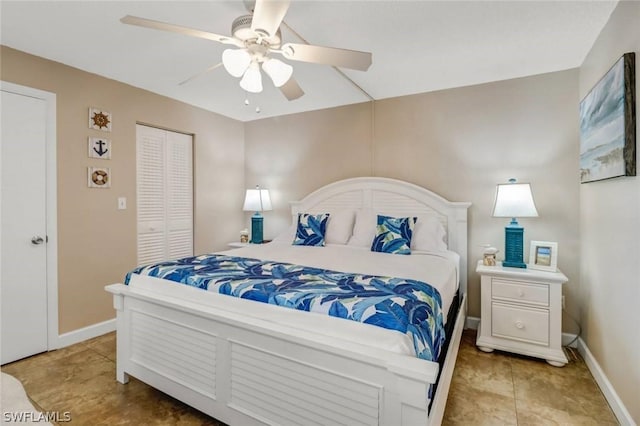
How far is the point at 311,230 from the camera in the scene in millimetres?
3203

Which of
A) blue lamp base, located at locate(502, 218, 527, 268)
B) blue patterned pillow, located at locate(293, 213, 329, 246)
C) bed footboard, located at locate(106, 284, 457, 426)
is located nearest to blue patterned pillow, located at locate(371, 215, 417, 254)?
blue patterned pillow, located at locate(293, 213, 329, 246)

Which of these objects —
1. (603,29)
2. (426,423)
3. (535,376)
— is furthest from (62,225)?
(603,29)

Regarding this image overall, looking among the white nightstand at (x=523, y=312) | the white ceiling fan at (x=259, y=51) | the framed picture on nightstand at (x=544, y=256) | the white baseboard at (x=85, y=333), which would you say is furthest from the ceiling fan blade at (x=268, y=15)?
the white baseboard at (x=85, y=333)

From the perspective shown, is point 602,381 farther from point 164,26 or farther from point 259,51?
point 164,26

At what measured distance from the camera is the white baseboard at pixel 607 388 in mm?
1701

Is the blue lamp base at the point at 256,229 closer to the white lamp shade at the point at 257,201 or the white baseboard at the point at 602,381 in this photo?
the white lamp shade at the point at 257,201

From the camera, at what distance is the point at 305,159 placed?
4.09 m

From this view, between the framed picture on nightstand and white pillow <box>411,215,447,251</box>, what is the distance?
69cm

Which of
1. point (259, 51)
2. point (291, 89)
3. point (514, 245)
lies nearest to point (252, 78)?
point (259, 51)

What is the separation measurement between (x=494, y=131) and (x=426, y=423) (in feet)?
8.87

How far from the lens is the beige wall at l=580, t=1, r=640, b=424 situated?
1632mm

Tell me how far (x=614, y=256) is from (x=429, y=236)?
1.25 metres

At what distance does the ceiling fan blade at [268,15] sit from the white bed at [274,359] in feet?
4.48

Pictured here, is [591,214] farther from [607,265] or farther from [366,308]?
[366,308]
